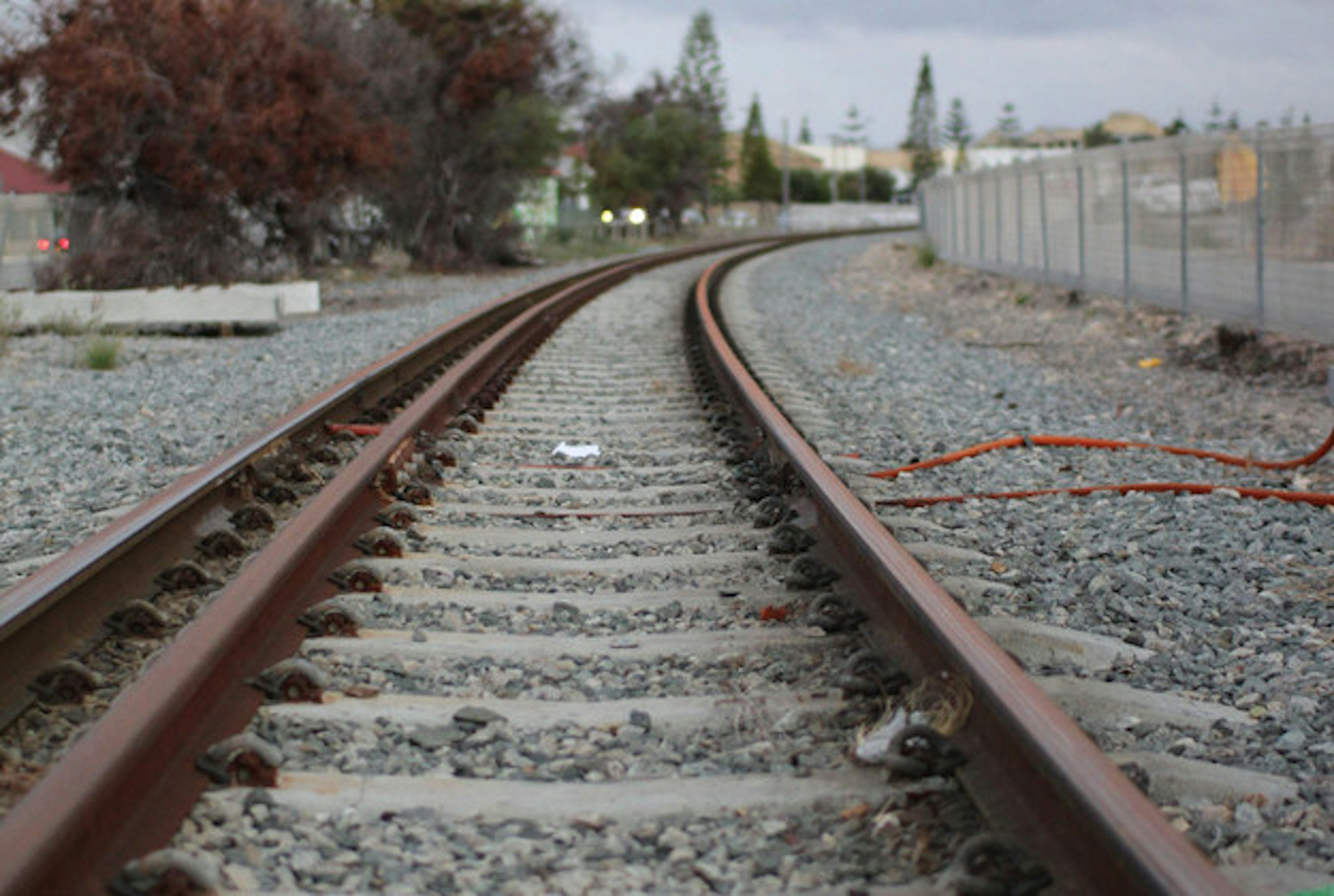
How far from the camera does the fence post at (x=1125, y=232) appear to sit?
50.0 ft

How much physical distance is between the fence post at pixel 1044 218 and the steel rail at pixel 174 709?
1533 centimetres

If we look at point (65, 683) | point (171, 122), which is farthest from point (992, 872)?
point (171, 122)

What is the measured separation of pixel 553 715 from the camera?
10.3 feet

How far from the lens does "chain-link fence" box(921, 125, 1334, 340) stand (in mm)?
10594

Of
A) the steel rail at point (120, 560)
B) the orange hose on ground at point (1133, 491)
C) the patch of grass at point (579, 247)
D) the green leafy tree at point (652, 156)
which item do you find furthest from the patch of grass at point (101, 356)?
the green leafy tree at point (652, 156)

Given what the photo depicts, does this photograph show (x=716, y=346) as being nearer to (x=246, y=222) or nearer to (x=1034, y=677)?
(x=1034, y=677)

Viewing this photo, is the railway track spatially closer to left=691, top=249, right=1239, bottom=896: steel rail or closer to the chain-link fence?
left=691, top=249, right=1239, bottom=896: steel rail

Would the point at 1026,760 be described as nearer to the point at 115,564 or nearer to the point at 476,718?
the point at 476,718

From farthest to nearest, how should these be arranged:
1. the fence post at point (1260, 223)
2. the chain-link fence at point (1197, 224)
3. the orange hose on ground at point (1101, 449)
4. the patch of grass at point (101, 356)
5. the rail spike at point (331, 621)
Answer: the fence post at point (1260, 223) → the patch of grass at point (101, 356) → the chain-link fence at point (1197, 224) → the orange hose on ground at point (1101, 449) → the rail spike at point (331, 621)

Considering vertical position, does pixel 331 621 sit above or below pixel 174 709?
below

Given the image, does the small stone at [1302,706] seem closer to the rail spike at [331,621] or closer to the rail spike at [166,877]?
the rail spike at [331,621]

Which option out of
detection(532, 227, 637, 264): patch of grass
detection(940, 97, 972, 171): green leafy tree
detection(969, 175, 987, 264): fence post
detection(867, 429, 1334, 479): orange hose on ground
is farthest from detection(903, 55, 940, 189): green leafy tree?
detection(867, 429, 1334, 479): orange hose on ground

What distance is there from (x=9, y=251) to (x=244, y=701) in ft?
53.9

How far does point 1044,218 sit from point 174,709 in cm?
1798
